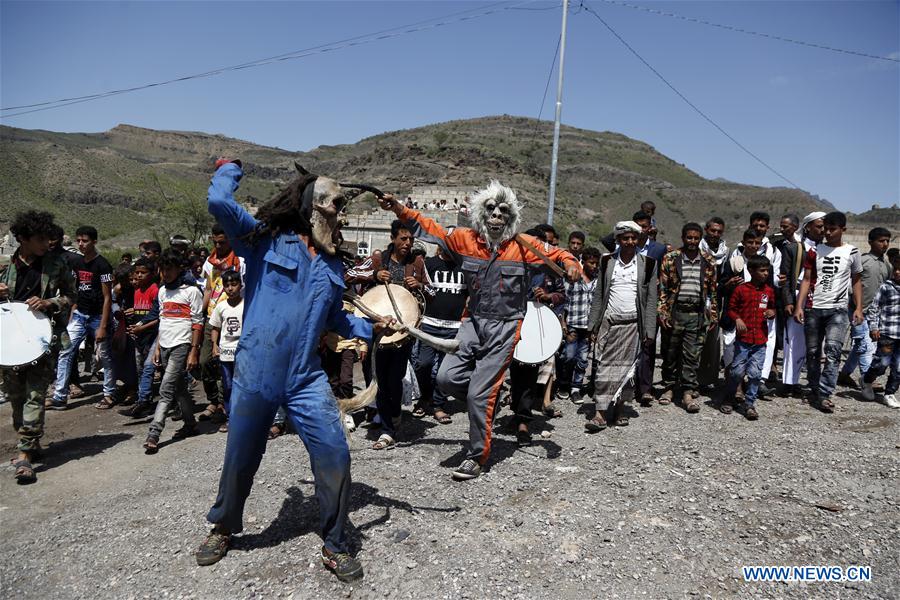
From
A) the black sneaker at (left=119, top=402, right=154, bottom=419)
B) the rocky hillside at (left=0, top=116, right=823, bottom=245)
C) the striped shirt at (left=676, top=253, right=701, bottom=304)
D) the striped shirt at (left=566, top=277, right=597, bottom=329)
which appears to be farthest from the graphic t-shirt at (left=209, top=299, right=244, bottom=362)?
the rocky hillside at (left=0, top=116, right=823, bottom=245)

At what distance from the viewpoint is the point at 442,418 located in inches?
248

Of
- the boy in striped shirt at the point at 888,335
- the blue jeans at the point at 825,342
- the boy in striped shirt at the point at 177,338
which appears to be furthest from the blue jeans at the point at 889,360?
the boy in striped shirt at the point at 177,338

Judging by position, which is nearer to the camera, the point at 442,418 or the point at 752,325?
the point at 442,418

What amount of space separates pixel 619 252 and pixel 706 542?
3239 millimetres

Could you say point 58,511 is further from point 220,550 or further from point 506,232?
point 506,232

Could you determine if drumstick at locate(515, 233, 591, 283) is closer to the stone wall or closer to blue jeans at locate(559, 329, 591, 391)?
blue jeans at locate(559, 329, 591, 391)

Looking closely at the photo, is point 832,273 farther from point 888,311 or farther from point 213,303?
point 213,303

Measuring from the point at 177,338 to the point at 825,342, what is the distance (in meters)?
7.41

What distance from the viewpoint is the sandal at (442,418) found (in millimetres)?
6285

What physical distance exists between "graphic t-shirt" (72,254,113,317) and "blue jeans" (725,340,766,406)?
762 centimetres

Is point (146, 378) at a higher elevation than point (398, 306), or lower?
lower


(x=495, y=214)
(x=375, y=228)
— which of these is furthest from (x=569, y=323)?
(x=375, y=228)

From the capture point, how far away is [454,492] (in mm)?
4395

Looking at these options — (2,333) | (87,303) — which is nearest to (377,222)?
(87,303)
